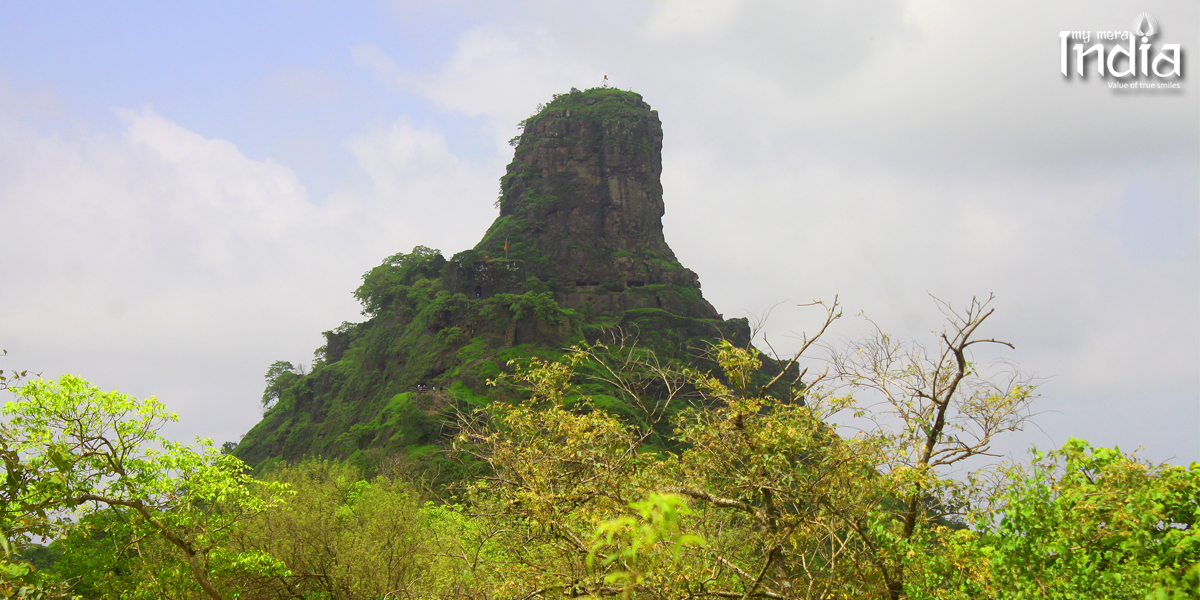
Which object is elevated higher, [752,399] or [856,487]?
[752,399]

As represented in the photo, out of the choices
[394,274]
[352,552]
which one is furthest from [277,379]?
[352,552]

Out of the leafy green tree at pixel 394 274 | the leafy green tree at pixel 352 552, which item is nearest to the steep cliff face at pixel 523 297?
the leafy green tree at pixel 394 274

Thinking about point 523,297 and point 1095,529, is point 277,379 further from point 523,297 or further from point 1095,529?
point 1095,529

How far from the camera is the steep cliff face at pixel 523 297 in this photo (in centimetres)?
6181

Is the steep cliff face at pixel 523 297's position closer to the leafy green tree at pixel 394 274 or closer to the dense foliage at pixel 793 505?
the leafy green tree at pixel 394 274

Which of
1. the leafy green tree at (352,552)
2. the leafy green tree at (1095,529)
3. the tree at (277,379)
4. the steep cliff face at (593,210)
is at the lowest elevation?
the leafy green tree at (352,552)

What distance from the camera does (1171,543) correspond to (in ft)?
21.2

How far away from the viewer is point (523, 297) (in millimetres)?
63281

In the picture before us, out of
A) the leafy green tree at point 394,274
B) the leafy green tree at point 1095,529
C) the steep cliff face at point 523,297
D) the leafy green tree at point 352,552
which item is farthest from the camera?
the leafy green tree at point 394,274

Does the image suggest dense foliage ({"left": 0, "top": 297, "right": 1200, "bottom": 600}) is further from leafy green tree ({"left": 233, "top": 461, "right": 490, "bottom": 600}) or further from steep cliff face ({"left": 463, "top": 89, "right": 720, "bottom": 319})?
steep cliff face ({"left": 463, "top": 89, "right": 720, "bottom": 319})

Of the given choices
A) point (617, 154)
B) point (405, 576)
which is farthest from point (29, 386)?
point (617, 154)

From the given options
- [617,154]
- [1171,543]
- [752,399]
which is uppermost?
[617,154]

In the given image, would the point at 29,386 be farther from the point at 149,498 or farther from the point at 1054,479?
the point at 1054,479

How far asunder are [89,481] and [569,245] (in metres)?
66.2
